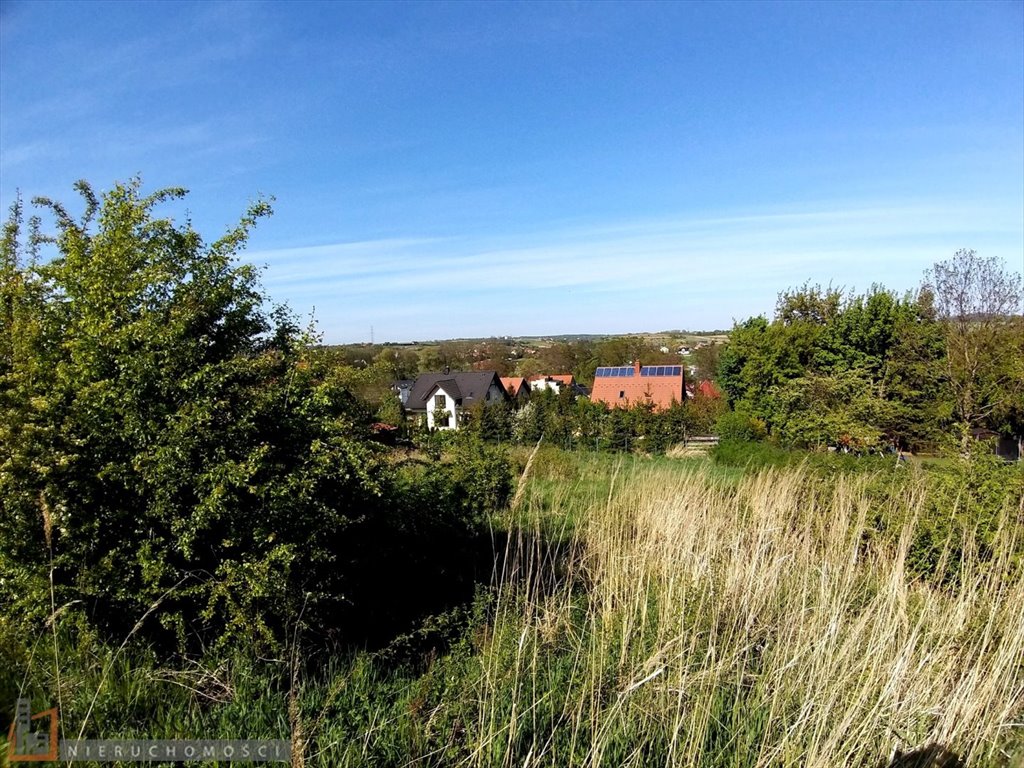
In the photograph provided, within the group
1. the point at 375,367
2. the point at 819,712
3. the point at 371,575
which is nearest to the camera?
the point at 819,712

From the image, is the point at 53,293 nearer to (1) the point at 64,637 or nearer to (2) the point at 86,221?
(2) the point at 86,221

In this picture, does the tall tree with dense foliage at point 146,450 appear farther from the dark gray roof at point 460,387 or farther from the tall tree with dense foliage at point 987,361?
the dark gray roof at point 460,387

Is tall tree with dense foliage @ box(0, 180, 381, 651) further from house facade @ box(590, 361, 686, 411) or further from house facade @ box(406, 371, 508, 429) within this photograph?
house facade @ box(406, 371, 508, 429)

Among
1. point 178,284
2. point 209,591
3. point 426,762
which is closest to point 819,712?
point 426,762

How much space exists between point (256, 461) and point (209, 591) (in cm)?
76

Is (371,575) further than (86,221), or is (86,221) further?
(371,575)

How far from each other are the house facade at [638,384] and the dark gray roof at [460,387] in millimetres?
7210

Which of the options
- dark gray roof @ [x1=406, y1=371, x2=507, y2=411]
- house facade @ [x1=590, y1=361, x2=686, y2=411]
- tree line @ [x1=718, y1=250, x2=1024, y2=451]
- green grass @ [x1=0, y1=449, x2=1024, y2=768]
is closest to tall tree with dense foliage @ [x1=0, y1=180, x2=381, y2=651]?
green grass @ [x1=0, y1=449, x2=1024, y2=768]

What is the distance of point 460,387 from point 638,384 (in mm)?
12955

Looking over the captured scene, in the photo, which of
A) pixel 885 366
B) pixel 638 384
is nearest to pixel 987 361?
pixel 885 366

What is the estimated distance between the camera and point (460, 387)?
44.0 m

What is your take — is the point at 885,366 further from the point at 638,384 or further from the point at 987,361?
the point at 638,384

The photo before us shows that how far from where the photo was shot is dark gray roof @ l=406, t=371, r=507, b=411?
42812 mm

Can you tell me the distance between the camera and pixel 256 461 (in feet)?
10.7
